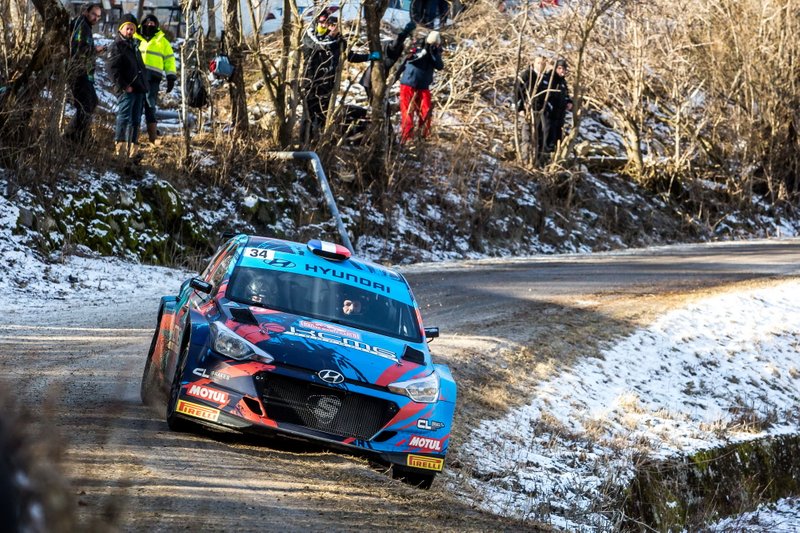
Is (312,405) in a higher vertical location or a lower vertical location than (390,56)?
lower

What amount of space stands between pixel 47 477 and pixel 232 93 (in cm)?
1950

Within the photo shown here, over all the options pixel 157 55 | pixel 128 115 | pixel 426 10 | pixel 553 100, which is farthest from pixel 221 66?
pixel 553 100

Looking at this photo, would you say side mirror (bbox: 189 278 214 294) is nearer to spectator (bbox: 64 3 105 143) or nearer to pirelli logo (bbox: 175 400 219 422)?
pirelli logo (bbox: 175 400 219 422)

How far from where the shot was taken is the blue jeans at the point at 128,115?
698 inches

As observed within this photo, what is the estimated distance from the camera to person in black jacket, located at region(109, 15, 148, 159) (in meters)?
17.4

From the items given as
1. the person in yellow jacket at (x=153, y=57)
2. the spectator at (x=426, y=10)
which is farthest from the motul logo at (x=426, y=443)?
the spectator at (x=426, y=10)

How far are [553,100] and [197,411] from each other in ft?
66.7

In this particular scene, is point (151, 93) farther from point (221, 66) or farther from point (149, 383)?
point (149, 383)

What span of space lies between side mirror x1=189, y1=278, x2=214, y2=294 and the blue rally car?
0.02 metres

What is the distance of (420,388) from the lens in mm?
7852

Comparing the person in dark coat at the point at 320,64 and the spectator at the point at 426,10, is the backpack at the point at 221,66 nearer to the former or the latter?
the person in dark coat at the point at 320,64

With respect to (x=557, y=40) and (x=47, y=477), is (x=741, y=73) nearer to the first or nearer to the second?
(x=557, y=40)

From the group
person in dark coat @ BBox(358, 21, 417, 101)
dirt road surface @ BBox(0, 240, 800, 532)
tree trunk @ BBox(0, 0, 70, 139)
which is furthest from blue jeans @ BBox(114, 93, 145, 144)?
person in dark coat @ BBox(358, 21, 417, 101)

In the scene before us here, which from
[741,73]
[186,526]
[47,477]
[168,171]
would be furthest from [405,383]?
[741,73]
